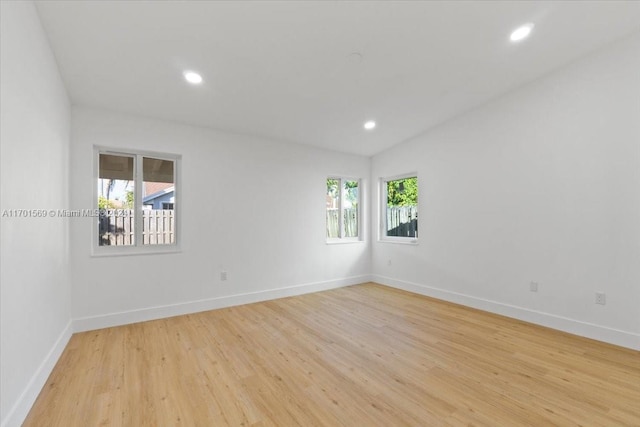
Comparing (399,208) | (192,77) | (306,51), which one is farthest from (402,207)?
(192,77)

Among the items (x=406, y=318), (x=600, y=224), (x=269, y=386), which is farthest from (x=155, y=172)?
(x=600, y=224)

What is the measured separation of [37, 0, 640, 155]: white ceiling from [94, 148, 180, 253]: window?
0.64 meters

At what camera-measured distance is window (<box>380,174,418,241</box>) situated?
5.11 meters

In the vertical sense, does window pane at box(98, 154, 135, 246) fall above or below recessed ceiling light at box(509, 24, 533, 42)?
below

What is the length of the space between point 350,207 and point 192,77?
3.63 meters

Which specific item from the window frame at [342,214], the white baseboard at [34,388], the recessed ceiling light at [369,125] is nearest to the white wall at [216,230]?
the window frame at [342,214]

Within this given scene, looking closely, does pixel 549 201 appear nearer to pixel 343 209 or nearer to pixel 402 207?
pixel 402 207

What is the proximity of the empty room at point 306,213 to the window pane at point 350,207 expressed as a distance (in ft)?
2.28

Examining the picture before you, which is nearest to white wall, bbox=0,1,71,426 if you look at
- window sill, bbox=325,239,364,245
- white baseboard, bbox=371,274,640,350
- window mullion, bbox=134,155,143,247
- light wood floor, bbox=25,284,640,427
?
light wood floor, bbox=25,284,640,427

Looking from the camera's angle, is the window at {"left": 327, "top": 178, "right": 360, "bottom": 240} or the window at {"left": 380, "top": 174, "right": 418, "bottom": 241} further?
the window at {"left": 327, "top": 178, "right": 360, "bottom": 240}

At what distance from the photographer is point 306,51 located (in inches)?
105

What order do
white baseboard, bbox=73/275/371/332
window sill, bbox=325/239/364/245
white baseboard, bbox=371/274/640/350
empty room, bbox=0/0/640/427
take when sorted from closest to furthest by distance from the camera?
empty room, bbox=0/0/640/427 → white baseboard, bbox=371/274/640/350 → white baseboard, bbox=73/275/371/332 → window sill, bbox=325/239/364/245

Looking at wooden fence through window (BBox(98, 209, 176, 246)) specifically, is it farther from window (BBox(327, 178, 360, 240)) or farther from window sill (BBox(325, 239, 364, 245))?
window (BBox(327, 178, 360, 240))

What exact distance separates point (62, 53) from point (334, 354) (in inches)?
139
